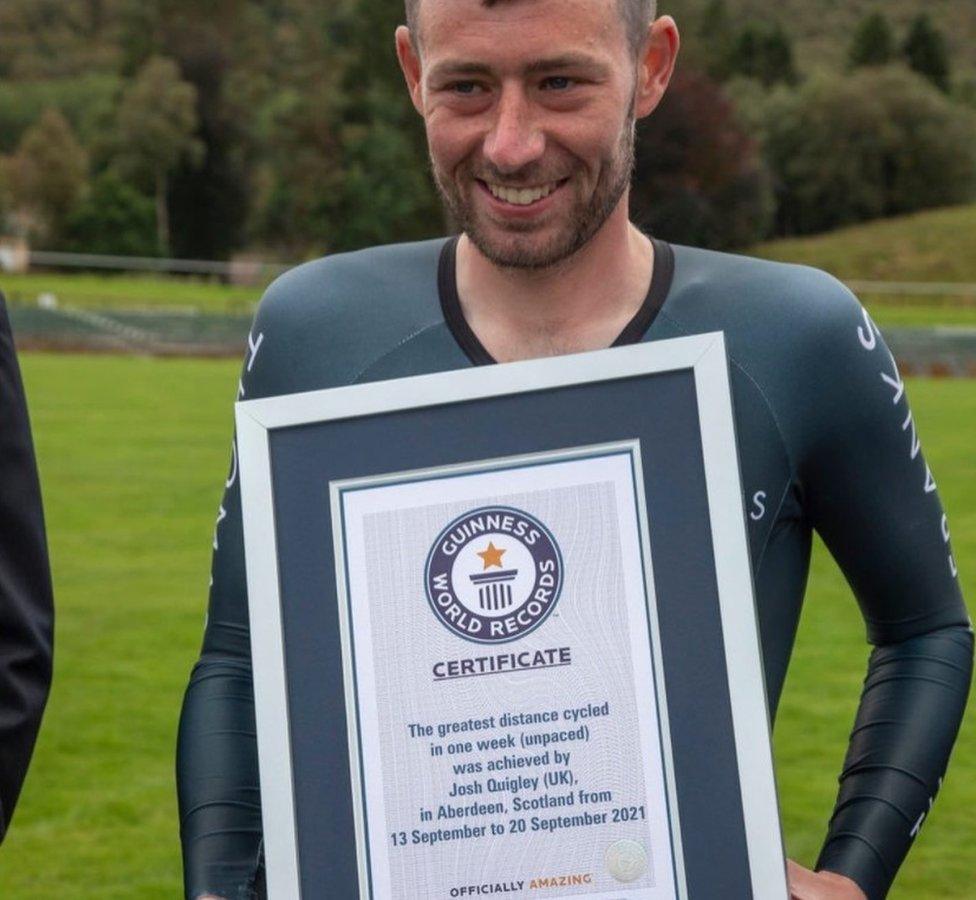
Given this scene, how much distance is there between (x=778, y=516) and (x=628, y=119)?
0.52 m

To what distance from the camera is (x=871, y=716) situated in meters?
2.43

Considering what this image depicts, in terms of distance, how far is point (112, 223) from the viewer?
3280 inches

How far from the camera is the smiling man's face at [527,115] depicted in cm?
221

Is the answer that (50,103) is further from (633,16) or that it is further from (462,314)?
(633,16)

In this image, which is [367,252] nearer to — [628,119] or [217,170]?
[628,119]

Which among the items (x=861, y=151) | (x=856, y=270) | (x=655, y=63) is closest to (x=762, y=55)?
(x=861, y=151)

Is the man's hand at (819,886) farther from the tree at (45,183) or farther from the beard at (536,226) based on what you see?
the tree at (45,183)

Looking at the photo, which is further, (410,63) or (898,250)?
(898,250)

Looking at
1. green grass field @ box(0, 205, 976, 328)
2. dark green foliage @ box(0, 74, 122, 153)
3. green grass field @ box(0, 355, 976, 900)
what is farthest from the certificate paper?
dark green foliage @ box(0, 74, 122, 153)

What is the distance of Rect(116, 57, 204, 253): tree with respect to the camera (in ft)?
281

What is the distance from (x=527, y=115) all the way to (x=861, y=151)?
282 feet

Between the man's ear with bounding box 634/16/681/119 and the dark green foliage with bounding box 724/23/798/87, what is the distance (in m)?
101

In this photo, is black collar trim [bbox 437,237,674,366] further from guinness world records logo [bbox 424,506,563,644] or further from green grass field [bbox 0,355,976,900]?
green grass field [bbox 0,355,976,900]

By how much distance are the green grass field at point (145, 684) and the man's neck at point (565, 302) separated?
4.54m
